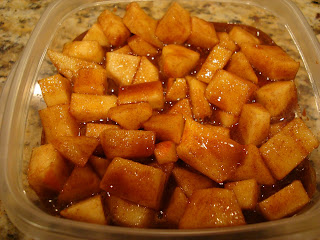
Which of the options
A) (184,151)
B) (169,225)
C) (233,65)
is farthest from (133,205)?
(233,65)

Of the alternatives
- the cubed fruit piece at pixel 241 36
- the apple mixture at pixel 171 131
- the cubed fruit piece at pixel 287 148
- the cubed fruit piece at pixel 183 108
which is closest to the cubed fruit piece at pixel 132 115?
the apple mixture at pixel 171 131

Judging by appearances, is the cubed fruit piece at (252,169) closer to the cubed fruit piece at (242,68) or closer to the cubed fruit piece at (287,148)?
the cubed fruit piece at (287,148)

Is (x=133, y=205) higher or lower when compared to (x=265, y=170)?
lower

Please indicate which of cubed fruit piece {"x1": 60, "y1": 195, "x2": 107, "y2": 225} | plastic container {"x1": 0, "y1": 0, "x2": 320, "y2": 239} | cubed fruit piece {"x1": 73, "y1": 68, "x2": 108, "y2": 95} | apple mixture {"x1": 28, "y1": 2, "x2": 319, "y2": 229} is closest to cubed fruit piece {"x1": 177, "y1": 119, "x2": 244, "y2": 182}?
apple mixture {"x1": 28, "y1": 2, "x2": 319, "y2": 229}

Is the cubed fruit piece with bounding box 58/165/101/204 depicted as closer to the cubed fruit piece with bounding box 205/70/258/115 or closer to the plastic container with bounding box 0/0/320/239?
the plastic container with bounding box 0/0/320/239

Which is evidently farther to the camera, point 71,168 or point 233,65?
point 233,65

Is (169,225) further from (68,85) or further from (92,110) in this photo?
(68,85)
